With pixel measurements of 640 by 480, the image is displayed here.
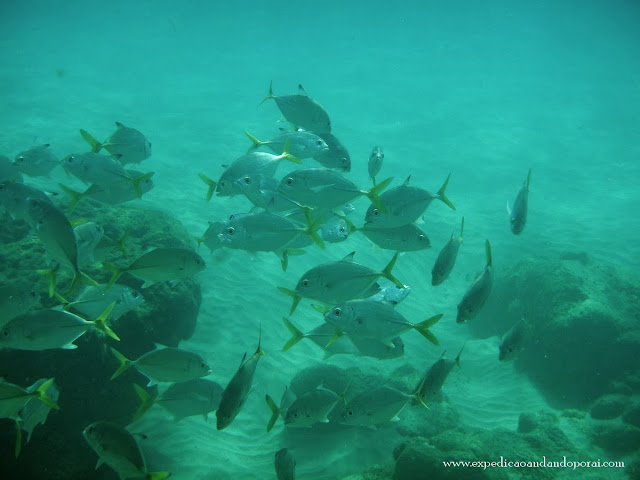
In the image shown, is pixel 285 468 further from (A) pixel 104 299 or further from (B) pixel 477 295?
(A) pixel 104 299

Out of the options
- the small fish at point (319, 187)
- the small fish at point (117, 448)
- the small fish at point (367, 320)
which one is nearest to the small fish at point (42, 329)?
the small fish at point (117, 448)

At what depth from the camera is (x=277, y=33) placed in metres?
62.0

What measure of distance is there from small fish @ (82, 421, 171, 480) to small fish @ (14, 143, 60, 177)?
512 centimetres

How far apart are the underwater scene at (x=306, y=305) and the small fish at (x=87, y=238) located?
2 centimetres

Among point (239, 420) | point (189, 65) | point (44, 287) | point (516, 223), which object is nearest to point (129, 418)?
point (239, 420)

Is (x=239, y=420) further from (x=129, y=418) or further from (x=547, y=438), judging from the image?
(x=547, y=438)

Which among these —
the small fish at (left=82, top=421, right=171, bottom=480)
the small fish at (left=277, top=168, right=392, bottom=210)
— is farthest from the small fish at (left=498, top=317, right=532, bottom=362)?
the small fish at (left=82, top=421, right=171, bottom=480)

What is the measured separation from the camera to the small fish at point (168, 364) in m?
3.04

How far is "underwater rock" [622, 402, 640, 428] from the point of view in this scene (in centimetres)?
534

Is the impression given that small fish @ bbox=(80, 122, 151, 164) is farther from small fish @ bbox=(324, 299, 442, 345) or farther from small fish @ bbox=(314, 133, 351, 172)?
small fish @ bbox=(324, 299, 442, 345)

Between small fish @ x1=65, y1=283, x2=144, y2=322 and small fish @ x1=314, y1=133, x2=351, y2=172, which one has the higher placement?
small fish @ x1=314, y1=133, x2=351, y2=172

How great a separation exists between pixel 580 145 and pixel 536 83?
19.8m

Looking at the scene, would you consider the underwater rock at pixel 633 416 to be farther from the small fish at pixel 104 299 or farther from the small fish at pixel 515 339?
the small fish at pixel 104 299

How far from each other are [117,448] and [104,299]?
62.9 inches
